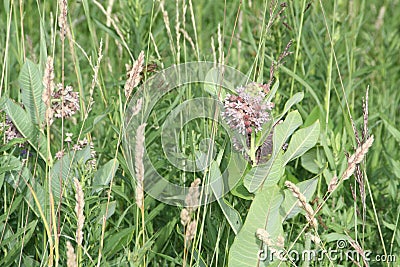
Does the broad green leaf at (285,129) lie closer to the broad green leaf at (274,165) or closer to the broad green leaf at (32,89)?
the broad green leaf at (274,165)

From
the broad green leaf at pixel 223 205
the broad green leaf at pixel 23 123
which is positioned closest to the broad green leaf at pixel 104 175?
the broad green leaf at pixel 23 123

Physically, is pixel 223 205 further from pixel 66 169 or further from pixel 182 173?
pixel 66 169

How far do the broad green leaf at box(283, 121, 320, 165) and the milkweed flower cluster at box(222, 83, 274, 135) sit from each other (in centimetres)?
12

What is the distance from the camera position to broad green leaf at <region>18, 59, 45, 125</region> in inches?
61.7

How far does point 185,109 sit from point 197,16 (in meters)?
1.38

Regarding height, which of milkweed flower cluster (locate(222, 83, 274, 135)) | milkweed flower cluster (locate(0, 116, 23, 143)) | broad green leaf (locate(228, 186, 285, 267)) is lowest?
broad green leaf (locate(228, 186, 285, 267))

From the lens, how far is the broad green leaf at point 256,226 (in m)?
1.37

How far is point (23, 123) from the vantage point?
5.08 feet

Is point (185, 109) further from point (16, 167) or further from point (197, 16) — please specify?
point (197, 16)

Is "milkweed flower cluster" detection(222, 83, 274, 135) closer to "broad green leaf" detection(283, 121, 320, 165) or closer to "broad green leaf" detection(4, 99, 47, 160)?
"broad green leaf" detection(283, 121, 320, 165)

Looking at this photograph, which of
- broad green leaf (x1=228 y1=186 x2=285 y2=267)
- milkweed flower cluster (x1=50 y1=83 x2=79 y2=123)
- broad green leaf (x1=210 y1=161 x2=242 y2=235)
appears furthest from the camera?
milkweed flower cluster (x1=50 y1=83 x2=79 y2=123)

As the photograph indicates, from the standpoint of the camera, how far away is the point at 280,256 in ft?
4.38

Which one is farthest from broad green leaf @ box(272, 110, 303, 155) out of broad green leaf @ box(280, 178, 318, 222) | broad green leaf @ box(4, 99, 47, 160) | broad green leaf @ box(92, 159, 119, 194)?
broad green leaf @ box(4, 99, 47, 160)

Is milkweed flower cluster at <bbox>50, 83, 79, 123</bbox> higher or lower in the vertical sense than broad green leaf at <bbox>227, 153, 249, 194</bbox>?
higher
